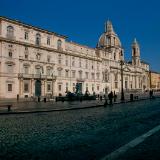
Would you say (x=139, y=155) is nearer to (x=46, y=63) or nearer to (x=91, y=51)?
(x=46, y=63)

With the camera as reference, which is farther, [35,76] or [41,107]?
[35,76]

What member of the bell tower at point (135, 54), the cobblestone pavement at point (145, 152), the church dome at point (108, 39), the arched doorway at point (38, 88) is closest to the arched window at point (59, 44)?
the arched doorway at point (38, 88)

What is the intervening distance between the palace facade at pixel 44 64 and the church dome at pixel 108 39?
8672 millimetres

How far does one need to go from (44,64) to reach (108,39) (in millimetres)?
45820

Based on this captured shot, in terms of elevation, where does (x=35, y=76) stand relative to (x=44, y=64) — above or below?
below

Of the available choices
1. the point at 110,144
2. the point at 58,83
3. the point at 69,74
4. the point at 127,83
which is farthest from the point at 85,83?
the point at 110,144

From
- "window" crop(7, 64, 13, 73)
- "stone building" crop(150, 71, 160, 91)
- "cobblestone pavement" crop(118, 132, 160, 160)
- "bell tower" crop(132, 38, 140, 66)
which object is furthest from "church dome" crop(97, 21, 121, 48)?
"cobblestone pavement" crop(118, 132, 160, 160)

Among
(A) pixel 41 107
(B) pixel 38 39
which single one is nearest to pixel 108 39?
(B) pixel 38 39

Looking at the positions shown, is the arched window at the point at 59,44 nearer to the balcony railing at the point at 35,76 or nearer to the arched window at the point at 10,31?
the balcony railing at the point at 35,76

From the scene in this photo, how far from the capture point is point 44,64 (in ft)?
180

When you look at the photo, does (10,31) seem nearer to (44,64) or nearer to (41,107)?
(44,64)

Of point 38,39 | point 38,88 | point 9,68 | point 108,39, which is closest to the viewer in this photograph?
point 9,68

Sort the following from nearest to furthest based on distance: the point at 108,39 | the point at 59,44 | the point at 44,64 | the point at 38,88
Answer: the point at 38,88, the point at 44,64, the point at 59,44, the point at 108,39

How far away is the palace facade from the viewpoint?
47125 millimetres
